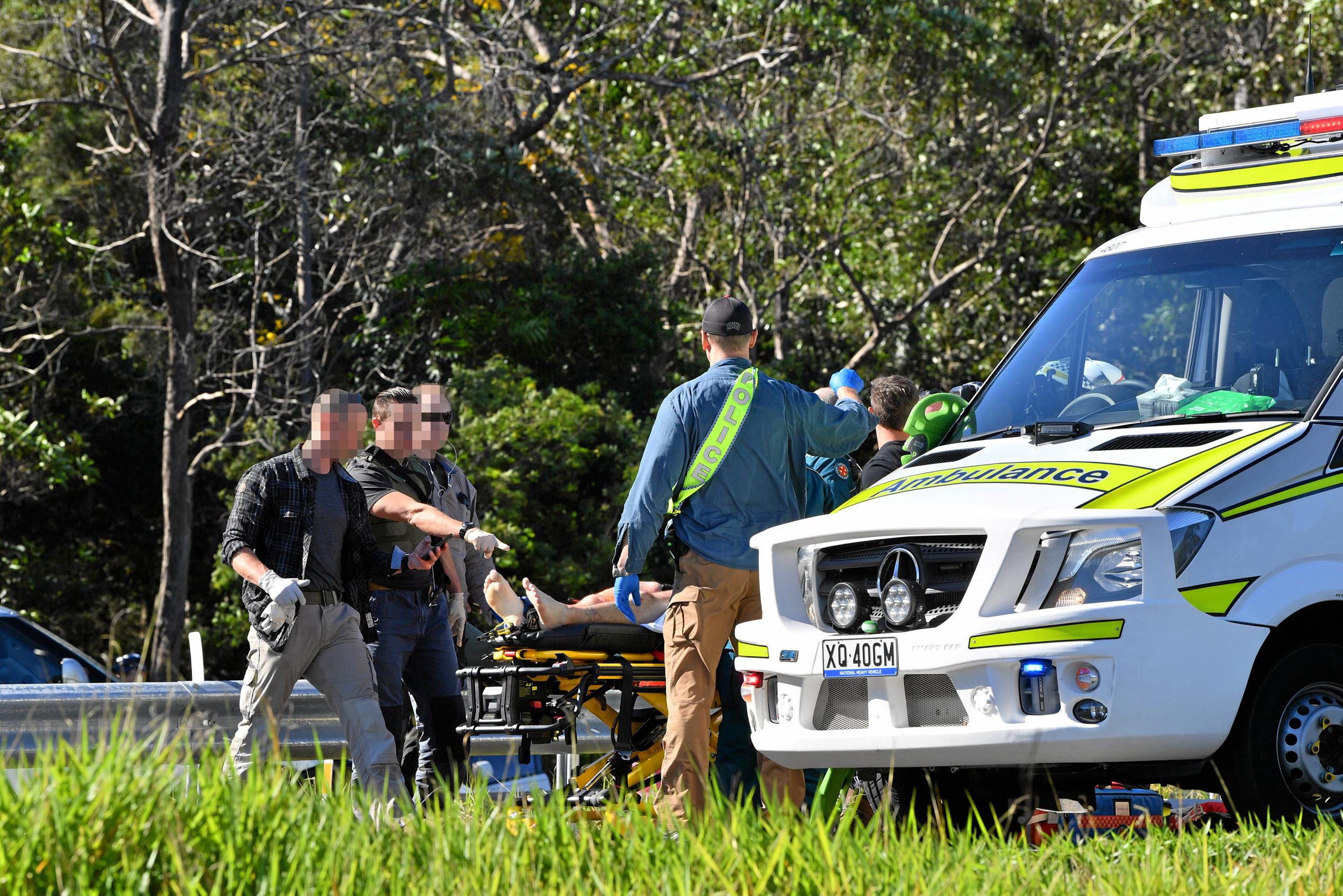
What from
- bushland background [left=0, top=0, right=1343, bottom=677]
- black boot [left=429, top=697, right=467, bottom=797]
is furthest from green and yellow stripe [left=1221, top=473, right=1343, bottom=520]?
bushland background [left=0, top=0, right=1343, bottom=677]

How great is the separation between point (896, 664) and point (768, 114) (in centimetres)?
1586

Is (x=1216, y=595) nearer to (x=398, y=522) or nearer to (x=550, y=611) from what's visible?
(x=550, y=611)

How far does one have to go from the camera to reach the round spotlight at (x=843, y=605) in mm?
5723

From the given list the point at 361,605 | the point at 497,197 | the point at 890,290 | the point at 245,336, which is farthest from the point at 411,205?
the point at 361,605

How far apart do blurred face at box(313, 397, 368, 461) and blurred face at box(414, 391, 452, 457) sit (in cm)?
65

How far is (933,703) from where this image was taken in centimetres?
539

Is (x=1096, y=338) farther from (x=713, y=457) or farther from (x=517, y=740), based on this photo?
(x=517, y=740)

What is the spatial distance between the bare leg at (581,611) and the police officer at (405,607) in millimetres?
458

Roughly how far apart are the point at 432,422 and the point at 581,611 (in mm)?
1233

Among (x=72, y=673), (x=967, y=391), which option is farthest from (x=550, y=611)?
(x=72, y=673)

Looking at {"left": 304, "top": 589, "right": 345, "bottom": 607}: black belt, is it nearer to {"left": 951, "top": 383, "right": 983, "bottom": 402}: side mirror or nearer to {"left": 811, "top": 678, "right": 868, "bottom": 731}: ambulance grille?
{"left": 811, "top": 678, "right": 868, "bottom": 731}: ambulance grille

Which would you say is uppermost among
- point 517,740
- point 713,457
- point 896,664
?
point 713,457

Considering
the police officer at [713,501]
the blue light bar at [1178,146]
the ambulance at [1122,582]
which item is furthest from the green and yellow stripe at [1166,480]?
the blue light bar at [1178,146]

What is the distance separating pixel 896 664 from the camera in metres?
5.45
